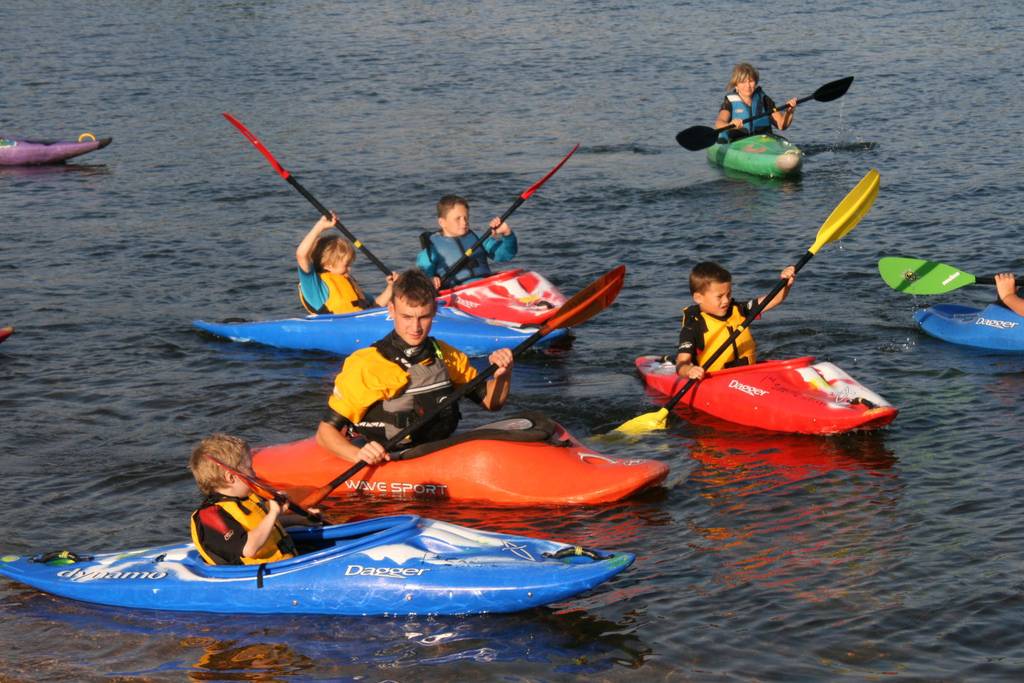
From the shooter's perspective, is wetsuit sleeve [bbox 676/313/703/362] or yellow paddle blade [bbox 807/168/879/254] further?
yellow paddle blade [bbox 807/168/879/254]

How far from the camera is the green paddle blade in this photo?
369 inches

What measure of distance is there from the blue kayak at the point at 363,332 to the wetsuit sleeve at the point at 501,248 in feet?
2.46

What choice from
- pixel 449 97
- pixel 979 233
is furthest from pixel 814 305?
pixel 449 97

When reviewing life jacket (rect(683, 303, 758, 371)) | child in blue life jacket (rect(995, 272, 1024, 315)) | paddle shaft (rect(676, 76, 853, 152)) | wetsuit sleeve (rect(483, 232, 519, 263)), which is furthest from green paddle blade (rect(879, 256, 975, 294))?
paddle shaft (rect(676, 76, 853, 152))

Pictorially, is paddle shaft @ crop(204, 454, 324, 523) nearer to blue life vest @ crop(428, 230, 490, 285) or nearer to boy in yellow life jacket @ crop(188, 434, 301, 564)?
A: boy in yellow life jacket @ crop(188, 434, 301, 564)

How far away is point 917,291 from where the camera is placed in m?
9.46

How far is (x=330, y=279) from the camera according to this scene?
9656 mm

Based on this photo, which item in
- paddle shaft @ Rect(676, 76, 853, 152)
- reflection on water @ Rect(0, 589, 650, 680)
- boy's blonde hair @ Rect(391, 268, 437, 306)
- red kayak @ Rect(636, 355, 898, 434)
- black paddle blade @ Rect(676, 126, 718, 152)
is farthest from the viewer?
black paddle blade @ Rect(676, 126, 718, 152)

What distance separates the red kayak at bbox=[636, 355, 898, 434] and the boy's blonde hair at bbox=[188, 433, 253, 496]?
10.9 ft

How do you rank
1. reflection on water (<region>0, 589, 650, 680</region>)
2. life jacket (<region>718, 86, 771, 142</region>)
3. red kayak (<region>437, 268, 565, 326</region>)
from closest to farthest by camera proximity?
reflection on water (<region>0, 589, 650, 680</region>), red kayak (<region>437, 268, 565, 326</region>), life jacket (<region>718, 86, 771, 142</region>)

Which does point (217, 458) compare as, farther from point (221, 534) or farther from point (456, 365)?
point (456, 365)

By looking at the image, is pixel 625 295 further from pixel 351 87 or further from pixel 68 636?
pixel 351 87

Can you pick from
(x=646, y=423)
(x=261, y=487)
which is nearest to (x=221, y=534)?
(x=261, y=487)

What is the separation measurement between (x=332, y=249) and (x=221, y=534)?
13.4 feet
